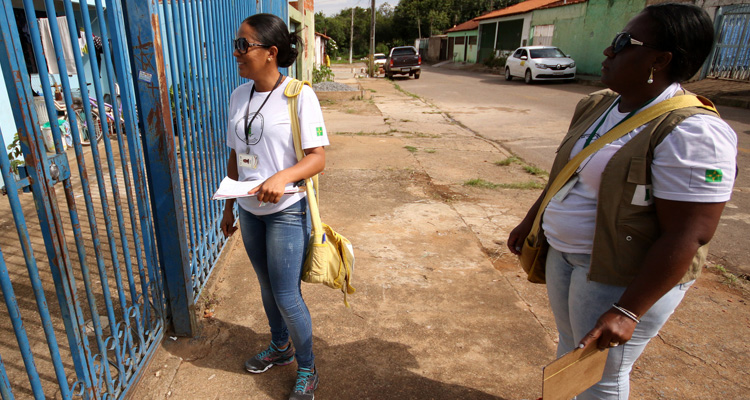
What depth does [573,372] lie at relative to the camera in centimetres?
144

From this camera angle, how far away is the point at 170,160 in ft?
7.55

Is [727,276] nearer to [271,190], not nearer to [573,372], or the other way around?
[573,372]

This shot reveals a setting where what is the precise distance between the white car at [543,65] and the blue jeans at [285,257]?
19.5m

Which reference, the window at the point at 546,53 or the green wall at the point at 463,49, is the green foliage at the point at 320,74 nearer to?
the window at the point at 546,53

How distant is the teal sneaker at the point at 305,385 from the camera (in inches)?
86.7

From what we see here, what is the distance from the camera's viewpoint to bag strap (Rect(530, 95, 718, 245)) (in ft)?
4.47

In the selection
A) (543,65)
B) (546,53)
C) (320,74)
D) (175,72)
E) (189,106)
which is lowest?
(320,74)

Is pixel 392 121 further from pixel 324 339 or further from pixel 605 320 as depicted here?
pixel 605 320

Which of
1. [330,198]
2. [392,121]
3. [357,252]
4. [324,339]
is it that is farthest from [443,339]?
[392,121]

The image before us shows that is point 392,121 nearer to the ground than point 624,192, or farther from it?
nearer to the ground

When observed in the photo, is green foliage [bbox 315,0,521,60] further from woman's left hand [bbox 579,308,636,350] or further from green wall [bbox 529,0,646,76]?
woman's left hand [bbox 579,308,636,350]

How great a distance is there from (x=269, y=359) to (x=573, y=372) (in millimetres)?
1554

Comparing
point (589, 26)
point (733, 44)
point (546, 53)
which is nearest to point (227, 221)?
point (733, 44)

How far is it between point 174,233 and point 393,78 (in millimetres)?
24967
